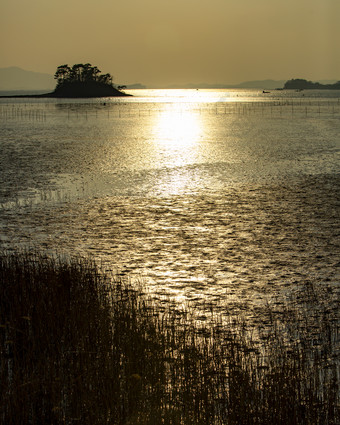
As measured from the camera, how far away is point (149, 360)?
730 cm

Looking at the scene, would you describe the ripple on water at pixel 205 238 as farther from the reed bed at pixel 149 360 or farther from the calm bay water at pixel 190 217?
the reed bed at pixel 149 360

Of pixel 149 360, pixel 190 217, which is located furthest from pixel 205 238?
pixel 149 360

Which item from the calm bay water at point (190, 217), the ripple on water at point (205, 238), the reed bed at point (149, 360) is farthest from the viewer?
the calm bay water at point (190, 217)

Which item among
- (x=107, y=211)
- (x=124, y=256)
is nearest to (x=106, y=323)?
(x=124, y=256)

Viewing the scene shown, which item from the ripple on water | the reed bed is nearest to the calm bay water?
the ripple on water

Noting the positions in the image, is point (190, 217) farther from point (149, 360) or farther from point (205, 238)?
point (149, 360)

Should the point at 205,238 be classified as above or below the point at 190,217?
below

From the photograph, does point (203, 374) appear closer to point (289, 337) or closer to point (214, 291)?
point (289, 337)

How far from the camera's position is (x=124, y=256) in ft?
42.2

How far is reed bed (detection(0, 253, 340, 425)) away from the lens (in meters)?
6.12

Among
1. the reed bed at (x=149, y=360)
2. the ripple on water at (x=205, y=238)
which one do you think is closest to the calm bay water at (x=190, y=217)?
the ripple on water at (x=205, y=238)

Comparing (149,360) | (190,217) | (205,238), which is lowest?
(149,360)

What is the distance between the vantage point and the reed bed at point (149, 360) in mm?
6121

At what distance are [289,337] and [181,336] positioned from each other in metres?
1.66
